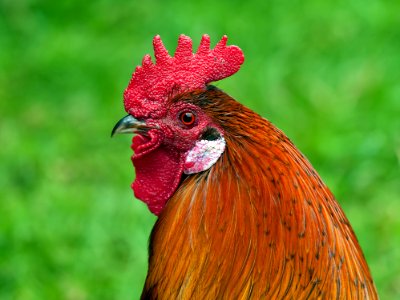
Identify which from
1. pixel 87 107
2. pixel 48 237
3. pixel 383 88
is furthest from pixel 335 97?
pixel 48 237

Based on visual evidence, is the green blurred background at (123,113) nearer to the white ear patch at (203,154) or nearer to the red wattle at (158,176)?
the red wattle at (158,176)

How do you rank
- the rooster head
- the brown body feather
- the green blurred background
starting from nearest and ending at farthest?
1. the brown body feather
2. the rooster head
3. the green blurred background

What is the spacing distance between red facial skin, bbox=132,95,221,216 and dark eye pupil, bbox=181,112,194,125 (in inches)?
0.4

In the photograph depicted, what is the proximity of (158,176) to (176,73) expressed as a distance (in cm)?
37

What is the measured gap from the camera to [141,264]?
16.5 feet

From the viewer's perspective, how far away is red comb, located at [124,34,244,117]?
9.55 ft

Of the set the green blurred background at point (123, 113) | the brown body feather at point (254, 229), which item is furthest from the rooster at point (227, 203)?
the green blurred background at point (123, 113)

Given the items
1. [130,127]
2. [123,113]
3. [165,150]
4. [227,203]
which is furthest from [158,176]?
[123,113]

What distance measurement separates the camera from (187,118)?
2.87 meters

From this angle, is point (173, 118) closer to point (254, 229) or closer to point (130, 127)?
point (130, 127)

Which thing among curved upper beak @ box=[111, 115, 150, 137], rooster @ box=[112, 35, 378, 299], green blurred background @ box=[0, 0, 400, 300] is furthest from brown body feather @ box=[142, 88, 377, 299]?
green blurred background @ box=[0, 0, 400, 300]

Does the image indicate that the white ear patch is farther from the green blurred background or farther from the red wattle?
the green blurred background

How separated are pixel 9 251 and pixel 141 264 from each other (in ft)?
2.65

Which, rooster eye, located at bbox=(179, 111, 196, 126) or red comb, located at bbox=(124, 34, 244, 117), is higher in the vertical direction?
red comb, located at bbox=(124, 34, 244, 117)
